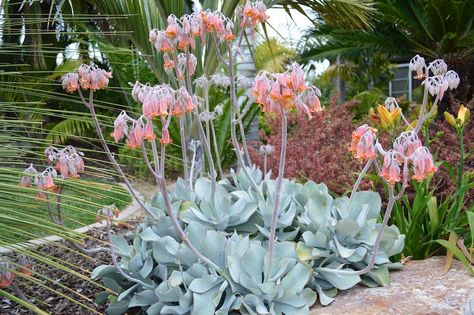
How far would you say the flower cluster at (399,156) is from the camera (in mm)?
1515

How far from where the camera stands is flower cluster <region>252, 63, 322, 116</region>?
5.12ft

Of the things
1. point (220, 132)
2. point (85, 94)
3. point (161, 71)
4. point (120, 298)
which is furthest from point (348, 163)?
point (85, 94)

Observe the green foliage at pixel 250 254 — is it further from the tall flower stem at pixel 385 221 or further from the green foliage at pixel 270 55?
the green foliage at pixel 270 55

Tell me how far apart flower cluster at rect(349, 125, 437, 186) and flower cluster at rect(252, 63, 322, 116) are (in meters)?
0.19

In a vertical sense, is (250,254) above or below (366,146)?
below

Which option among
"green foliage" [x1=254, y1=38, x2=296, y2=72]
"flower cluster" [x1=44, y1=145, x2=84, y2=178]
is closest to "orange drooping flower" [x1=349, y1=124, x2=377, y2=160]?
"flower cluster" [x1=44, y1=145, x2=84, y2=178]

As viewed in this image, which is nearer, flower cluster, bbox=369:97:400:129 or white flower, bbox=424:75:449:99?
white flower, bbox=424:75:449:99

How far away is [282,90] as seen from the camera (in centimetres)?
156

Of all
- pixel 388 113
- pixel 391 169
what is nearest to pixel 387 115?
pixel 388 113

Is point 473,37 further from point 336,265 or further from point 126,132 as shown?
point 126,132

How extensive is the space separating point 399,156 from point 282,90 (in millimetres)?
424

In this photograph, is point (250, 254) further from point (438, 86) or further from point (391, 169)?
point (438, 86)

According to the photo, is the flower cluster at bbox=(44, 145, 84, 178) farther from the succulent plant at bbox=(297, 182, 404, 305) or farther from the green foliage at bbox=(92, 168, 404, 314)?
the succulent plant at bbox=(297, 182, 404, 305)

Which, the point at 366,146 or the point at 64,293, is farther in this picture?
the point at 64,293
